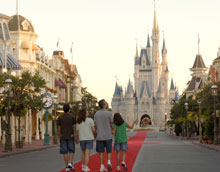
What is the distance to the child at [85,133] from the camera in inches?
559

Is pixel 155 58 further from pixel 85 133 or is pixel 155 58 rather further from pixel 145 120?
pixel 85 133

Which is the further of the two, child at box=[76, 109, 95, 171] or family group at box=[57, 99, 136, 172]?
child at box=[76, 109, 95, 171]

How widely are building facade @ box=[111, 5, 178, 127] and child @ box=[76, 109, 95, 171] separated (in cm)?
16176

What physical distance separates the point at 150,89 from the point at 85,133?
17651 cm

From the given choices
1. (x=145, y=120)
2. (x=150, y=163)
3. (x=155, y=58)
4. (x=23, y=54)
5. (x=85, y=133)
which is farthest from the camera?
(x=155, y=58)

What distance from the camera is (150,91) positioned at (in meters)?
189

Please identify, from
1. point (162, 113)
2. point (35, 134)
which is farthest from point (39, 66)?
point (162, 113)

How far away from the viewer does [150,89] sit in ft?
624

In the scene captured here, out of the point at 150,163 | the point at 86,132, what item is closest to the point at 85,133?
the point at 86,132

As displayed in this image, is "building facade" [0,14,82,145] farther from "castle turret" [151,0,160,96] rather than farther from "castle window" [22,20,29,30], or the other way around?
"castle turret" [151,0,160,96]

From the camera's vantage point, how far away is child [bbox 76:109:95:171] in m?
14.2

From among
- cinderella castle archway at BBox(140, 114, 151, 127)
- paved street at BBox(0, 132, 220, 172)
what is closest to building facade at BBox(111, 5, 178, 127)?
cinderella castle archway at BBox(140, 114, 151, 127)

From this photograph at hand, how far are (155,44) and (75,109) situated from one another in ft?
403

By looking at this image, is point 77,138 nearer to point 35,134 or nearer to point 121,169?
point 121,169
